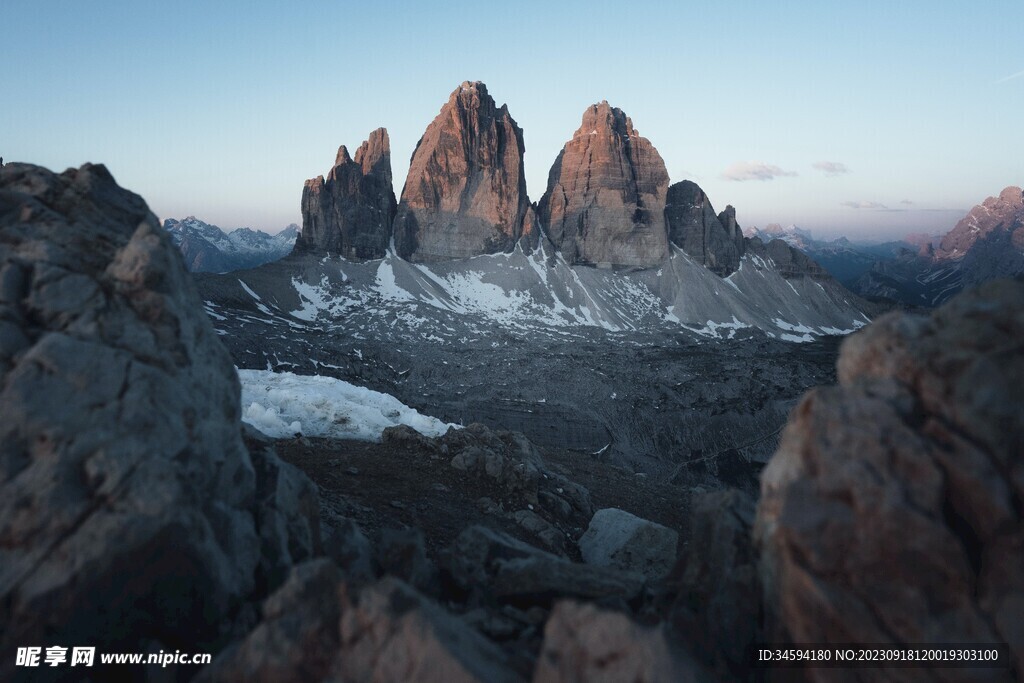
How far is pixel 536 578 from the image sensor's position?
697 centimetres

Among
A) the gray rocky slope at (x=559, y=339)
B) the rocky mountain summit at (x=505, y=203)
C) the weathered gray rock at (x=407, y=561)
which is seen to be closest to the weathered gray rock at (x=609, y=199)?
the rocky mountain summit at (x=505, y=203)

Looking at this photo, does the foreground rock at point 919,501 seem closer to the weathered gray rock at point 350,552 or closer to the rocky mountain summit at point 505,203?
the weathered gray rock at point 350,552

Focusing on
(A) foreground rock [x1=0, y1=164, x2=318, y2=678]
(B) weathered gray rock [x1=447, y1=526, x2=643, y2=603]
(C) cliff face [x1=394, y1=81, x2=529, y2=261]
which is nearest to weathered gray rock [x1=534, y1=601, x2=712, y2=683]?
(B) weathered gray rock [x1=447, y1=526, x2=643, y2=603]

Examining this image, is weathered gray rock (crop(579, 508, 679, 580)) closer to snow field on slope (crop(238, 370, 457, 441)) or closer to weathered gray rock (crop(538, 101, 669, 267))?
snow field on slope (crop(238, 370, 457, 441))

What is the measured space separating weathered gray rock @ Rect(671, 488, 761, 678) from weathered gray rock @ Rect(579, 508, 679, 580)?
4.25 m

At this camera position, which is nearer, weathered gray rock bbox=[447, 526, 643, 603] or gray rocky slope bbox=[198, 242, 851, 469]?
weathered gray rock bbox=[447, 526, 643, 603]

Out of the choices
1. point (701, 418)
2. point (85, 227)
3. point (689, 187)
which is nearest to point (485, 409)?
point (701, 418)

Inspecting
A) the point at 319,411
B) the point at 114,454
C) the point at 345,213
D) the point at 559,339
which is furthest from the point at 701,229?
the point at 114,454

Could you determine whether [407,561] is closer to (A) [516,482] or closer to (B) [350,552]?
(B) [350,552]

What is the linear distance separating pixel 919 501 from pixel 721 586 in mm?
2351

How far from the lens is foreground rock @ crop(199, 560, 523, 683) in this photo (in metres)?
4.38

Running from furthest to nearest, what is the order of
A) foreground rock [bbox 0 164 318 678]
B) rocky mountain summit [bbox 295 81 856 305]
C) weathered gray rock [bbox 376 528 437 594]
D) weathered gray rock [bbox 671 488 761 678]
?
rocky mountain summit [bbox 295 81 856 305] → weathered gray rock [bbox 376 528 437 594] → weathered gray rock [bbox 671 488 761 678] → foreground rock [bbox 0 164 318 678]

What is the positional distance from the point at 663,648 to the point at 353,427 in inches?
547

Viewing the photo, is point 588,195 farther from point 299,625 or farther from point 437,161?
point 299,625
